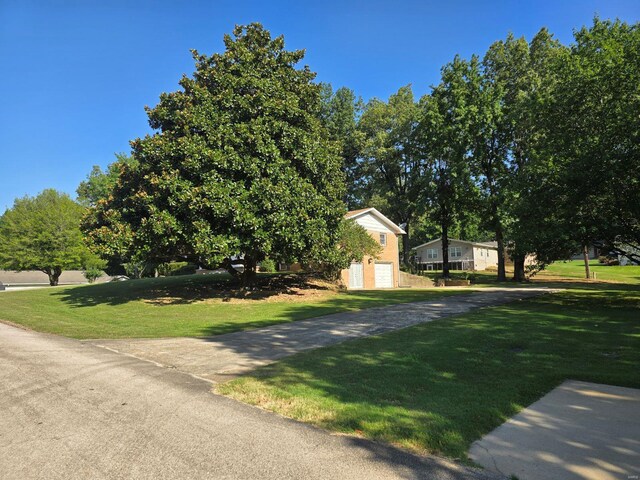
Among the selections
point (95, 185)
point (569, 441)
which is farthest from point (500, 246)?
point (95, 185)

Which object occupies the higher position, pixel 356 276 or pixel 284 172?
pixel 284 172

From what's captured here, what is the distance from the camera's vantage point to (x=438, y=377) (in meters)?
6.10

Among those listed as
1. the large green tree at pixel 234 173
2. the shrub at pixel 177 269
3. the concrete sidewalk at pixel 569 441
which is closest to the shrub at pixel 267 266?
the shrub at pixel 177 269

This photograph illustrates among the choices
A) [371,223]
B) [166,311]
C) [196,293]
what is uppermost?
[371,223]

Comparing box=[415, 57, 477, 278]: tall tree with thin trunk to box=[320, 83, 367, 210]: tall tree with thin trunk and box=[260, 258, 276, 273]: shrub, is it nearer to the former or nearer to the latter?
box=[320, 83, 367, 210]: tall tree with thin trunk

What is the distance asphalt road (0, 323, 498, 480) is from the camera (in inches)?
134

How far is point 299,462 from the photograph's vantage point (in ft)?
11.6

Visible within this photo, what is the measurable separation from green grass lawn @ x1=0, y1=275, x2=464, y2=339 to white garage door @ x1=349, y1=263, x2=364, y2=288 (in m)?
6.90

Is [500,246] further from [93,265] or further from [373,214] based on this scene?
[93,265]

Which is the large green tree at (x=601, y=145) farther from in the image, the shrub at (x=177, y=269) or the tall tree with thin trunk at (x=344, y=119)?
the shrub at (x=177, y=269)

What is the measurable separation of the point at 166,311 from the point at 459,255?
49.9 metres

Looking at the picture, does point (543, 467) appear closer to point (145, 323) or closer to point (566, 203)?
point (145, 323)

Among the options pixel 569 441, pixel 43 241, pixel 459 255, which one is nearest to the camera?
pixel 569 441

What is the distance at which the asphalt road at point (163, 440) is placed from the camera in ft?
11.2
